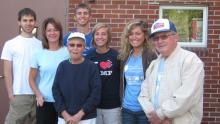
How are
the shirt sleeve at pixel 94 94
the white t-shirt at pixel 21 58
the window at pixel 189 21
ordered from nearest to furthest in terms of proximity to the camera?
the shirt sleeve at pixel 94 94
the white t-shirt at pixel 21 58
the window at pixel 189 21

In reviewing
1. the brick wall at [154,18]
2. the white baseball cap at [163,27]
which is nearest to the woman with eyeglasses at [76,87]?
the white baseball cap at [163,27]

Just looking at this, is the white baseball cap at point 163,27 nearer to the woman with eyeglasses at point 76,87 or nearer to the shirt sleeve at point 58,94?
the woman with eyeglasses at point 76,87

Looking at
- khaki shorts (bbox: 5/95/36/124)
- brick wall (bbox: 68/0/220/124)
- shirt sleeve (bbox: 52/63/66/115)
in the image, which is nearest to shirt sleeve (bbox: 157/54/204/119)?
shirt sleeve (bbox: 52/63/66/115)

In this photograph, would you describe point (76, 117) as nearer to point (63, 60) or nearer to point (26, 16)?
point (63, 60)

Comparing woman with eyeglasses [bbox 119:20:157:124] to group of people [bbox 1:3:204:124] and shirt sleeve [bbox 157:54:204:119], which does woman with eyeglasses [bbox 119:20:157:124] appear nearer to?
group of people [bbox 1:3:204:124]

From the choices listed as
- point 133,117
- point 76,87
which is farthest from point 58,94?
point 133,117

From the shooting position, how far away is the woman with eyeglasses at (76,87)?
4578 millimetres

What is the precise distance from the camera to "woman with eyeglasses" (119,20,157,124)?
4.64m

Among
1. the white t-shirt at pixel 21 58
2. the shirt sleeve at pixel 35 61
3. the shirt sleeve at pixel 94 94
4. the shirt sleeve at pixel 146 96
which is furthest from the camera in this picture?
the white t-shirt at pixel 21 58

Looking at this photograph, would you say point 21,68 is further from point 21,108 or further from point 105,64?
point 105,64

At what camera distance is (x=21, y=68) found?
17.3 feet

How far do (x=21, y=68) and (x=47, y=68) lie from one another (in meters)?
0.52

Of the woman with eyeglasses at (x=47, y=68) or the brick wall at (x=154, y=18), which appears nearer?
the woman with eyeglasses at (x=47, y=68)

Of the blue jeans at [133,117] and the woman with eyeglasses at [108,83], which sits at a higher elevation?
the woman with eyeglasses at [108,83]
